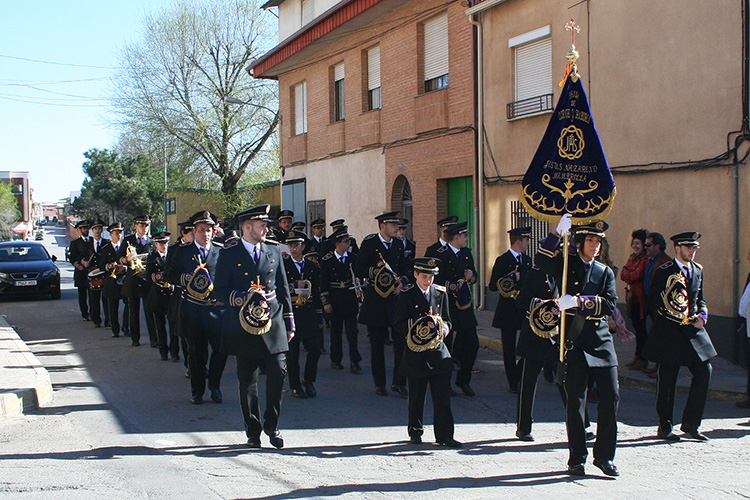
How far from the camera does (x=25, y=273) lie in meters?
20.1

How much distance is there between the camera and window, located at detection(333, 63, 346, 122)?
875 inches

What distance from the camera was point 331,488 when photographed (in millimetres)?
5285

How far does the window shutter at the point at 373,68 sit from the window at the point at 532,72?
5.76 meters

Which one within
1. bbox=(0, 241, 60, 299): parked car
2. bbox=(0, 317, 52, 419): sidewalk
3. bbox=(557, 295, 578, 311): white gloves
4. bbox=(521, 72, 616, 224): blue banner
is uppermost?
bbox=(521, 72, 616, 224): blue banner

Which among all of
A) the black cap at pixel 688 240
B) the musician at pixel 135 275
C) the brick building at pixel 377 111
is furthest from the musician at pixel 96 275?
the black cap at pixel 688 240

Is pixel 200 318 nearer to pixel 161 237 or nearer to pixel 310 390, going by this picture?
pixel 310 390

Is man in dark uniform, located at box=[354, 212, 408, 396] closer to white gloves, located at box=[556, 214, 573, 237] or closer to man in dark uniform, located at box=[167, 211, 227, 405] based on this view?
man in dark uniform, located at box=[167, 211, 227, 405]

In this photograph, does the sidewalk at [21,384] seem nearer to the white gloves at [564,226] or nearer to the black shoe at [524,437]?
the black shoe at [524,437]

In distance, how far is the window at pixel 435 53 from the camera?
17.3m

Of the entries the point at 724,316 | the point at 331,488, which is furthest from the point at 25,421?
the point at 724,316

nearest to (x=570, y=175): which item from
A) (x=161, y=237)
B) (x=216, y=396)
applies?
(x=216, y=396)

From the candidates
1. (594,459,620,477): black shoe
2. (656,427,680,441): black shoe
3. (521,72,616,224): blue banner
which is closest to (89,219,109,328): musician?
(521,72,616,224): blue banner

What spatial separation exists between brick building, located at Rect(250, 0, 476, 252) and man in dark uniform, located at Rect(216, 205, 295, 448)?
1016 cm

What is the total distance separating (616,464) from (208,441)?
3229mm
